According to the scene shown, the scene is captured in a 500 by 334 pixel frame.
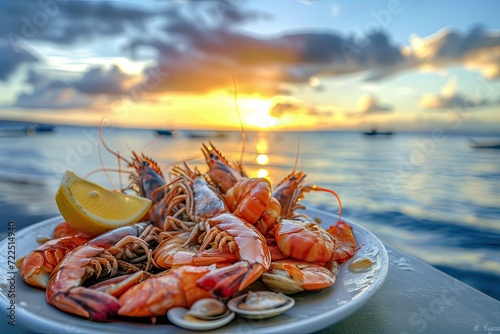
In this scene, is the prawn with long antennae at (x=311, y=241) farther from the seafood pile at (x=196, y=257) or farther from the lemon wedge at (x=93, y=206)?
the lemon wedge at (x=93, y=206)

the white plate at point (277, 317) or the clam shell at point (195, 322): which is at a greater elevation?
the clam shell at point (195, 322)

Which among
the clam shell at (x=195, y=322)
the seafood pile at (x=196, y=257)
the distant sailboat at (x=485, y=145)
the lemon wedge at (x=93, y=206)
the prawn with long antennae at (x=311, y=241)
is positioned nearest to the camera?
the clam shell at (x=195, y=322)

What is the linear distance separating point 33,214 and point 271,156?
5653 mm

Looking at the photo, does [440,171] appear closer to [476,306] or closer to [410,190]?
[410,190]

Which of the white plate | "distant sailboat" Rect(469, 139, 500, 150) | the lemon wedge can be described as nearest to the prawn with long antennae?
the white plate

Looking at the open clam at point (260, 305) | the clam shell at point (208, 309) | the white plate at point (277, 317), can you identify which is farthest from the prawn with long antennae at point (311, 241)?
the clam shell at point (208, 309)

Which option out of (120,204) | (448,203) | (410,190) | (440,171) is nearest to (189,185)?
(120,204)

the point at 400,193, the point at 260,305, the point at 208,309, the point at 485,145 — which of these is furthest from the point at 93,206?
the point at 485,145

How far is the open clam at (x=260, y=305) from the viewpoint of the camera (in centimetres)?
114

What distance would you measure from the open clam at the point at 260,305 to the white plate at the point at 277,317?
0.08 feet

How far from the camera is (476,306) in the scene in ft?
5.32

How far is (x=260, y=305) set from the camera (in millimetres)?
1173

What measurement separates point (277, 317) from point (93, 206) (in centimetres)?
120

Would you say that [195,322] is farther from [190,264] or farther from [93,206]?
[93,206]
